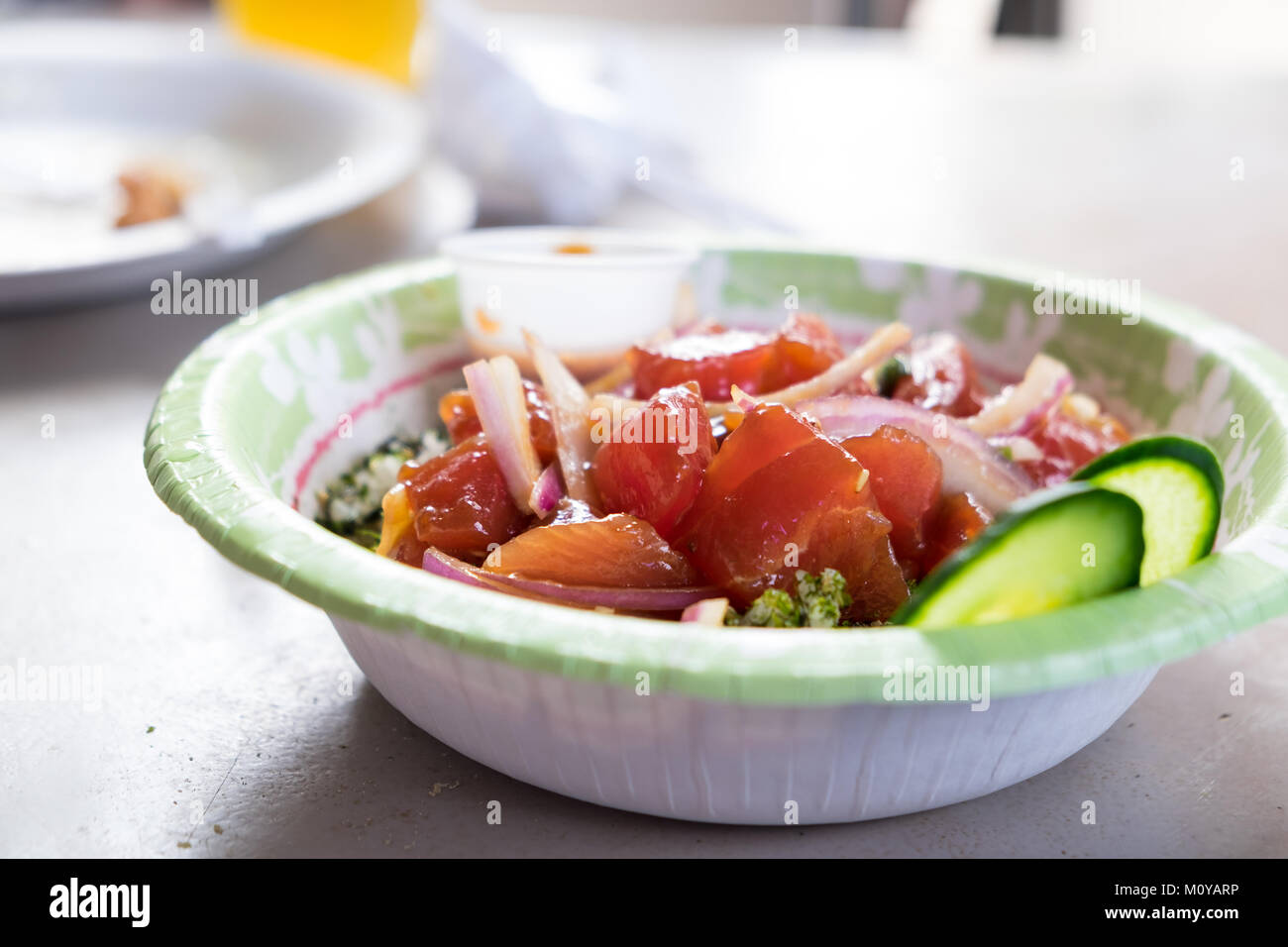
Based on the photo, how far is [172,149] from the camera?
258 cm

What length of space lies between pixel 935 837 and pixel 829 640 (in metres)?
0.25

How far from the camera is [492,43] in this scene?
207cm

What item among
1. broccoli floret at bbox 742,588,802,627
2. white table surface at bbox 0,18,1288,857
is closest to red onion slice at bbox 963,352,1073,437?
white table surface at bbox 0,18,1288,857

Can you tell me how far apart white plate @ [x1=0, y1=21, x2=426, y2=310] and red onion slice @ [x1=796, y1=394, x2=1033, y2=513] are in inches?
42.2

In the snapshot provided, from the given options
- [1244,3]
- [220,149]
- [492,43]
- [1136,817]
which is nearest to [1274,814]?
[1136,817]

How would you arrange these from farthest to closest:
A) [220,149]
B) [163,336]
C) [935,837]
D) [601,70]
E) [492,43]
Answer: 1. [220,149]
2. [601,70]
3. [492,43]
4. [163,336]
5. [935,837]

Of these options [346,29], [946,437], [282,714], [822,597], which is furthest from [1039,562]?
[346,29]

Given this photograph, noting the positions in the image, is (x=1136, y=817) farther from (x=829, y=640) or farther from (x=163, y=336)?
(x=163, y=336)

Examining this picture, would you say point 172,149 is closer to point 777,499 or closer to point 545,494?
point 545,494

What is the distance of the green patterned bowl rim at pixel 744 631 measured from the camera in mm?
629

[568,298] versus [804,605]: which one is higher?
[568,298]

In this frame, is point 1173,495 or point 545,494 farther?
point 545,494

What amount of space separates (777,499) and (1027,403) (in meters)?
0.38

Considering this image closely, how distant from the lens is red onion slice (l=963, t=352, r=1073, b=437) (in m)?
1.10
